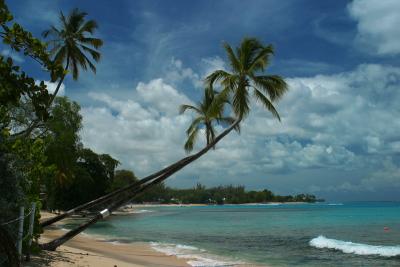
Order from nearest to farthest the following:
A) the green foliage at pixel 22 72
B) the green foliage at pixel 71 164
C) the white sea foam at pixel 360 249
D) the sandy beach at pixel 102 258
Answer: the green foliage at pixel 22 72, the sandy beach at pixel 102 258, the white sea foam at pixel 360 249, the green foliage at pixel 71 164

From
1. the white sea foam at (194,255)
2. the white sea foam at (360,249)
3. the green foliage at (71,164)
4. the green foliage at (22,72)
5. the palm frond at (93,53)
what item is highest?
the palm frond at (93,53)

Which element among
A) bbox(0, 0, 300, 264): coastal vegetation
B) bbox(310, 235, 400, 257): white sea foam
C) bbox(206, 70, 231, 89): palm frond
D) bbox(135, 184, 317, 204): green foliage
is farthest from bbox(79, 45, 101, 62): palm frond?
bbox(135, 184, 317, 204): green foliage

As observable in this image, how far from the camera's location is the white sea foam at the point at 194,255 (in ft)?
48.4

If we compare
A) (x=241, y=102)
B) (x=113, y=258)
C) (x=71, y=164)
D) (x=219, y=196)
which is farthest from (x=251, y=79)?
(x=219, y=196)

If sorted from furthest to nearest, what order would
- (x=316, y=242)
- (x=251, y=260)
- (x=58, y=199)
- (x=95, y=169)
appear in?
1. (x=95, y=169)
2. (x=58, y=199)
3. (x=316, y=242)
4. (x=251, y=260)

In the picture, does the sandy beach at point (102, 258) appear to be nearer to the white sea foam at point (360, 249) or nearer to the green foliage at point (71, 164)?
the green foliage at point (71, 164)

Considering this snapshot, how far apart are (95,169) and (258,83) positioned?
123ft

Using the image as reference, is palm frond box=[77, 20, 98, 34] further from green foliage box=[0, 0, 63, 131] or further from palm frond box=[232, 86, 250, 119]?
green foliage box=[0, 0, 63, 131]

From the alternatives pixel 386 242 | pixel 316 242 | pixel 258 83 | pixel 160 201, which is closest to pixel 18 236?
pixel 258 83

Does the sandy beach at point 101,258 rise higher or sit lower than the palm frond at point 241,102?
lower

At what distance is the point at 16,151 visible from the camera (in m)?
8.67

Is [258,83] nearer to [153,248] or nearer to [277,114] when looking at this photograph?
[277,114]

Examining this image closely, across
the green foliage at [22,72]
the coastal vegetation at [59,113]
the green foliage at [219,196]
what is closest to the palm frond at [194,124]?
the coastal vegetation at [59,113]

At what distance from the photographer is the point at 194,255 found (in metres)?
17.1
